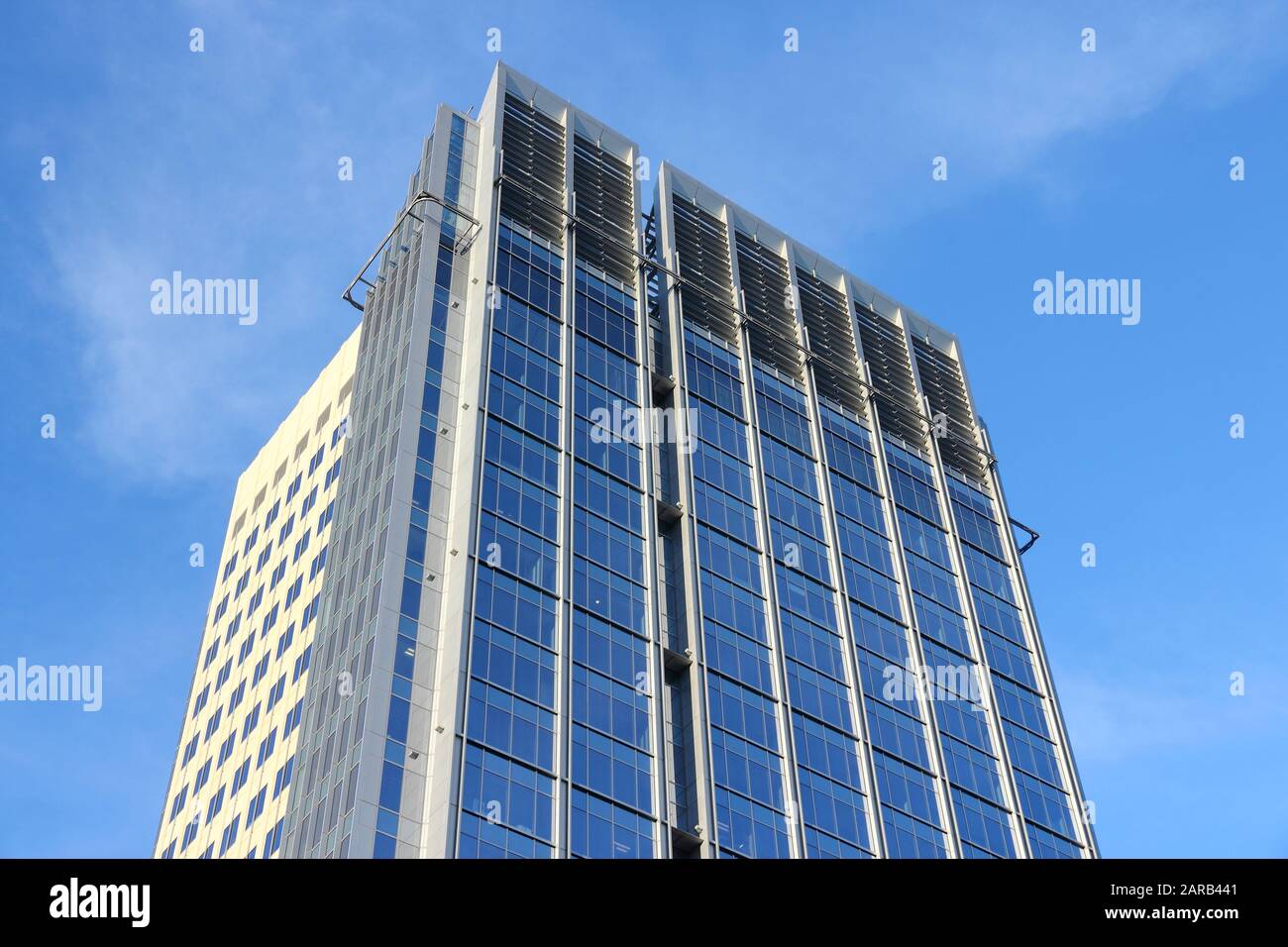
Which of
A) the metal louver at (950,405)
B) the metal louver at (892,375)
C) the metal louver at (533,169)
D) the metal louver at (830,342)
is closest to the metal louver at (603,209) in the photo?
the metal louver at (533,169)

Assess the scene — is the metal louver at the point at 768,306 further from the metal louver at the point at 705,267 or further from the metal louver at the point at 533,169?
the metal louver at the point at 533,169

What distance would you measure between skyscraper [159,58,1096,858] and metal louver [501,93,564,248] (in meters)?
0.24

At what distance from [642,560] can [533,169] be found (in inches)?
1026

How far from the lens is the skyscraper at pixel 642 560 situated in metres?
61.7

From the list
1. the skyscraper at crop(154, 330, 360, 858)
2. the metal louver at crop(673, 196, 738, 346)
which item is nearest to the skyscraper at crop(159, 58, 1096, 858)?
the metal louver at crop(673, 196, 738, 346)

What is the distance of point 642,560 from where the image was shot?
73562 mm

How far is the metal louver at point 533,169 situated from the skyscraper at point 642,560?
241 millimetres

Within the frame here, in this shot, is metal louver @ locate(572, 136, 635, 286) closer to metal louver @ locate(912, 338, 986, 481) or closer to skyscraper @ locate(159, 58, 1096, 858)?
skyscraper @ locate(159, 58, 1096, 858)


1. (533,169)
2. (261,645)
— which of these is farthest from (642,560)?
(261,645)

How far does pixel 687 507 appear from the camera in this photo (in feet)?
260

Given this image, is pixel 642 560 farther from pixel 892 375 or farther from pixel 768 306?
pixel 892 375

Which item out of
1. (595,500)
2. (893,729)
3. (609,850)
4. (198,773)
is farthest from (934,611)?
(198,773)

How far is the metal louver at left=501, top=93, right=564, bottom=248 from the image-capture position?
84.6m

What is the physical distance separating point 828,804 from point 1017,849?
13.7 m
